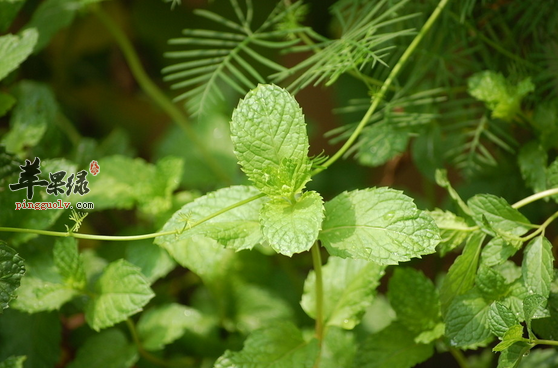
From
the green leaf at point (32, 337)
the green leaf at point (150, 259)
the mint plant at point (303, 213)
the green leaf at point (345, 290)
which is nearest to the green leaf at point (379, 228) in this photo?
the mint plant at point (303, 213)

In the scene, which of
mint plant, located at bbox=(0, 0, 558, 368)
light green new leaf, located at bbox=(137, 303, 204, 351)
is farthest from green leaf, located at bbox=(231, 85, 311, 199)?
light green new leaf, located at bbox=(137, 303, 204, 351)

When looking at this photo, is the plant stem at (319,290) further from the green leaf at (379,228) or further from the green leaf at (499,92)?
the green leaf at (499,92)

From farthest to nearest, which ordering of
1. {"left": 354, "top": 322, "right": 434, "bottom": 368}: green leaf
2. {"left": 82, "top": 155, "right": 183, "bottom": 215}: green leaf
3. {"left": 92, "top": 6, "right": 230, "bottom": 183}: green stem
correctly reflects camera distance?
{"left": 92, "top": 6, "right": 230, "bottom": 183}: green stem, {"left": 82, "top": 155, "right": 183, "bottom": 215}: green leaf, {"left": 354, "top": 322, "right": 434, "bottom": 368}: green leaf

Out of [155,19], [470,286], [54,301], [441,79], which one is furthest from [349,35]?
[155,19]

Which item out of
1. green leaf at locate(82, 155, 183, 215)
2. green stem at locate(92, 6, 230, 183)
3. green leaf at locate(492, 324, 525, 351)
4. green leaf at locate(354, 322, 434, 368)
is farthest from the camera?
green stem at locate(92, 6, 230, 183)

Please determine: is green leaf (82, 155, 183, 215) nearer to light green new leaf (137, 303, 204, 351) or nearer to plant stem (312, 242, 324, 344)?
light green new leaf (137, 303, 204, 351)

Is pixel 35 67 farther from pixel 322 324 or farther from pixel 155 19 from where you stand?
pixel 322 324
